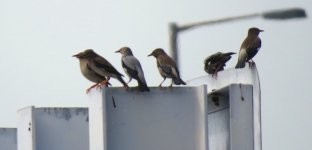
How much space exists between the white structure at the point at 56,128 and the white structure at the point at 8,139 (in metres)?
6.01

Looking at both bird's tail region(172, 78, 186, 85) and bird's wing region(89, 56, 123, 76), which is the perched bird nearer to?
bird's tail region(172, 78, 186, 85)

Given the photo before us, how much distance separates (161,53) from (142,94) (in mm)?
6854

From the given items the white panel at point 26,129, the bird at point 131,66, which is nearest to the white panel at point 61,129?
the white panel at point 26,129

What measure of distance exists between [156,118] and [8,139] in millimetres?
12407

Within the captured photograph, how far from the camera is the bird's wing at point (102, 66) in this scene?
2249cm

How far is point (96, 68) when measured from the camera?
2345cm

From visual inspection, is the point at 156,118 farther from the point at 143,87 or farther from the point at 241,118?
the point at 241,118

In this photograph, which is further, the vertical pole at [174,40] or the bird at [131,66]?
the vertical pole at [174,40]

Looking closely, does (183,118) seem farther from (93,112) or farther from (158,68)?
(158,68)

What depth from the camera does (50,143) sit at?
2441 cm

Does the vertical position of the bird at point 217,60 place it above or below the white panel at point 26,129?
above

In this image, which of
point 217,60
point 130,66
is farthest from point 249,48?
point 130,66

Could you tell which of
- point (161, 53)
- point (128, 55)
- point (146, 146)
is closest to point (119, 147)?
point (146, 146)

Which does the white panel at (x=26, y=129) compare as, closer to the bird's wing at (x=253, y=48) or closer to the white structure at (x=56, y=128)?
the white structure at (x=56, y=128)
